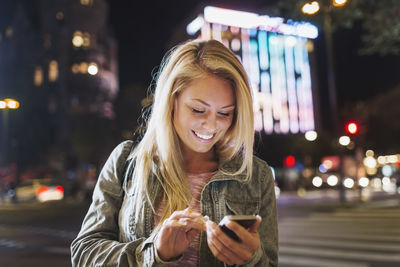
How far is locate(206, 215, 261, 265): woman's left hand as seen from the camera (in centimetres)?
135

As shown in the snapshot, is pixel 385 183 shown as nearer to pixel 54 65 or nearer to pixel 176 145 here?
pixel 176 145

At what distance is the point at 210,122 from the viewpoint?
182cm

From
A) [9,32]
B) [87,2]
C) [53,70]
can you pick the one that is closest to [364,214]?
[53,70]

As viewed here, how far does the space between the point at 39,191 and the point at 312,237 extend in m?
20.1

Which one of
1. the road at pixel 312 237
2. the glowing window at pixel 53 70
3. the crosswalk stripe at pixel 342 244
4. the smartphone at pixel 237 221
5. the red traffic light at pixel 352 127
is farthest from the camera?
the glowing window at pixel 53 70

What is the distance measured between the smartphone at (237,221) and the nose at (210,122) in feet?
1.89

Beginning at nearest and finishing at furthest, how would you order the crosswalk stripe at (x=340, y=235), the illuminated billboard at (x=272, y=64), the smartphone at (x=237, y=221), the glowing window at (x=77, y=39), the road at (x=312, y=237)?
the smartphone at (x=237, y=221) → the road at (x=312, y=237) → the crosswalk stripe at (x=340, y=235) → the glowing window at (x=77, y=39) → the illuminated billboard at (x=272, y=64)

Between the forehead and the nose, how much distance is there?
0.25 ft

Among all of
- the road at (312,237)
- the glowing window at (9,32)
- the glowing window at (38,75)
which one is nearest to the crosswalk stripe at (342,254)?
the road at (312,237)

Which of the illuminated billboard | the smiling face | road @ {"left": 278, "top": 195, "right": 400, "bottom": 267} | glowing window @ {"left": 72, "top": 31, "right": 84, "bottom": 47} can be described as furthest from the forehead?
the illuminated billboard

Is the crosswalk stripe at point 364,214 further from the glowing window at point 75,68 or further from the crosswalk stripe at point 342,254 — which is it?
the glowing window at point 75,68

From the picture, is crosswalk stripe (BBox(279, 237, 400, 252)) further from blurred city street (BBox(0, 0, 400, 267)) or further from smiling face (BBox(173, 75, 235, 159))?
smiling face (BBox(173, 75, 235, 159))

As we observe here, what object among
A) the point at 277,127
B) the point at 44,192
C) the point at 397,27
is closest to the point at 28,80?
the point at 44,192

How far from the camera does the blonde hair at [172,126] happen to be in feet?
5.96
